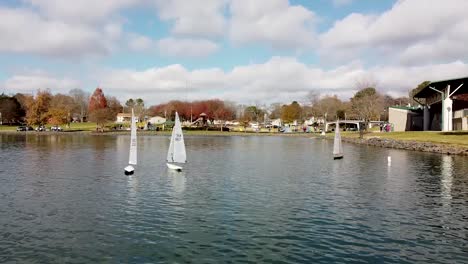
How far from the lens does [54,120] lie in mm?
165500

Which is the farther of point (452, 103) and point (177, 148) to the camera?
point (452, 103)

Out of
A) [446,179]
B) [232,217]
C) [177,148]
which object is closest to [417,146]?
[446,179]

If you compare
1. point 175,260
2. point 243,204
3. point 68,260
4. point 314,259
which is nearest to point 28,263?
point 68,260

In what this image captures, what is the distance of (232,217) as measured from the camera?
22.8m

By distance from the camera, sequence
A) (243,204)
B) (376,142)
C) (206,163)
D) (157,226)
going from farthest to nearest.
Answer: (376,142) → (206,163) → (243,204) → (157,226)

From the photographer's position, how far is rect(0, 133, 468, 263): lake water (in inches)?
664

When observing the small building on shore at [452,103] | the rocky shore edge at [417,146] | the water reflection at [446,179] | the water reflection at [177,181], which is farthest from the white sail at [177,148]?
the small building on shore at [452,103]

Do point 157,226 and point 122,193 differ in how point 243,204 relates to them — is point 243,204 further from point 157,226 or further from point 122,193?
point 122,193

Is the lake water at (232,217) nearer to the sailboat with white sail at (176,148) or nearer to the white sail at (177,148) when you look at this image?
the sailboat with white sail at (176,148)

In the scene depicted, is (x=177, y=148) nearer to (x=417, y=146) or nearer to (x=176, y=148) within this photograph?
(x=176, y=148)

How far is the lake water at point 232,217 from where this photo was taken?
16.9 meters

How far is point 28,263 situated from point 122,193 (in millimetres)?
14107

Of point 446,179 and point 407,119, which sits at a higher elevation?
point 407,119

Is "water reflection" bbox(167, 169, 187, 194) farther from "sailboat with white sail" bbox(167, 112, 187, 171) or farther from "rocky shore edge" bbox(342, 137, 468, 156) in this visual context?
"rocky shore edge" bbox(342, 137, 468, 156)
